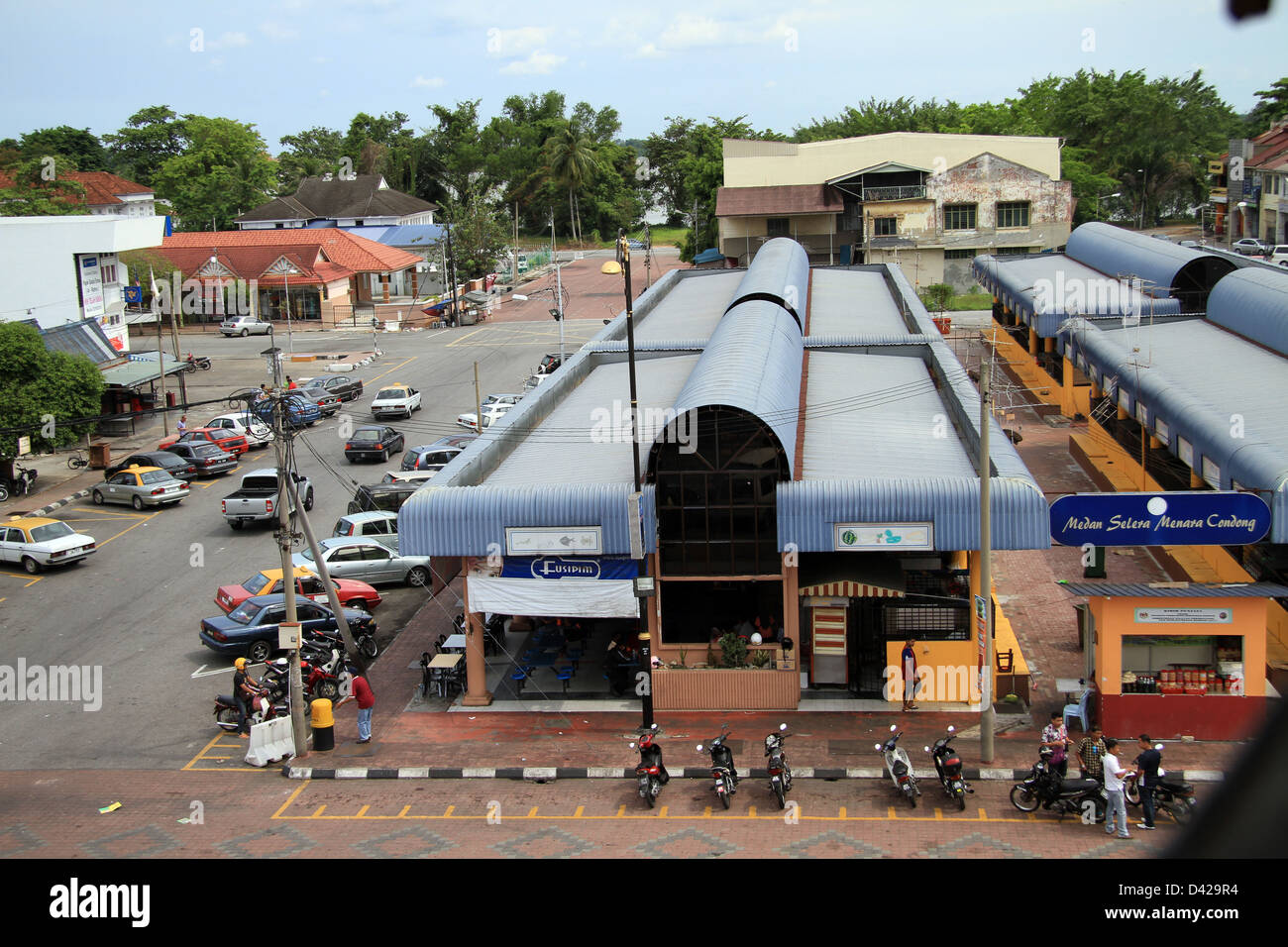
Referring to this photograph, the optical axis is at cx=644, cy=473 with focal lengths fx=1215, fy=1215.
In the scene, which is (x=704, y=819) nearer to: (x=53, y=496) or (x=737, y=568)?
(x=737, y=568)

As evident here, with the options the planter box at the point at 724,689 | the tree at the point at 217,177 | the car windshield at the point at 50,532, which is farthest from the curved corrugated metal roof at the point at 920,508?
the tree at the point at 217,177

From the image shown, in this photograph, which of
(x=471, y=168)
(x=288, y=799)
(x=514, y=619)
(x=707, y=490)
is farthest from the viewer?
(x=471, y=168)

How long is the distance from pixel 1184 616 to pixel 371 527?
21.2 m

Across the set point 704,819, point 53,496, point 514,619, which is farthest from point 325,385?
point 704,819

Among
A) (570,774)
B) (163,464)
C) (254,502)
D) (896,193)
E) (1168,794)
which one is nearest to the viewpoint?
(1168,794)

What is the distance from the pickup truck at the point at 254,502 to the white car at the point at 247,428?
9046mm

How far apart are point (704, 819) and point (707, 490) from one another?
6.11 meters

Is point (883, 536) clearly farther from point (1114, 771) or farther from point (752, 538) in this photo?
point (1114, 771)

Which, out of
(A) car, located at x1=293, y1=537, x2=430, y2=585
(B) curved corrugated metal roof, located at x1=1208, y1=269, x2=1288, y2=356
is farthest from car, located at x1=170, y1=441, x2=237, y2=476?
(B) curved corrugated metal roof, located at x1=1208, y1=269, x2=1288, y2=356

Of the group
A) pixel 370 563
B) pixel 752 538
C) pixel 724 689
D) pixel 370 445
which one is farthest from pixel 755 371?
pixel 370 445

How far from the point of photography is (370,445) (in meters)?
44.8

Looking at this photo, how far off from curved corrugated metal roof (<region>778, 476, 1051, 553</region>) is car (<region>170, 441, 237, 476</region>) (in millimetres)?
28259

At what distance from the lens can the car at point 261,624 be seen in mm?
26672
